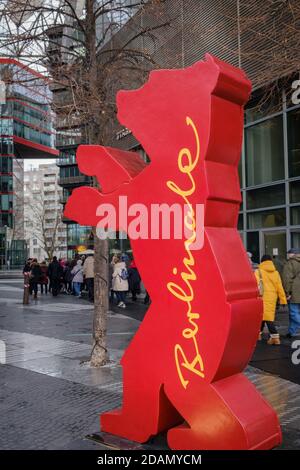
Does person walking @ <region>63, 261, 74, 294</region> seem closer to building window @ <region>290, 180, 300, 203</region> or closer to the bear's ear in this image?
building window @ <region>290, 180, 300, 203</region>

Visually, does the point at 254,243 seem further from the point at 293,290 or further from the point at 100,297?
the point at 100,297

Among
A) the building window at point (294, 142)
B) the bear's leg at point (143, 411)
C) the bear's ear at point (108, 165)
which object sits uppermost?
the building window at point (294, 142)

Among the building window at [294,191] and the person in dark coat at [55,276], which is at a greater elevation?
the building window at [294,191]

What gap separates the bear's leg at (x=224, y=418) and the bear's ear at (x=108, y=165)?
1.86 meters

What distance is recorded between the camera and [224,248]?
4117 millimetres

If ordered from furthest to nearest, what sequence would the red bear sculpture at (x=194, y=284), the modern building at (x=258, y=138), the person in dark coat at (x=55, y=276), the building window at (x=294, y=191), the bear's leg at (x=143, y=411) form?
the person in dark coat at (x=55, y=276) < the building window at (x=294, y=191) < the modern building at (x=258, y=138) < the bear's leg at (x=143, y=411) < the red bear sculpture at (x=194, y=284)

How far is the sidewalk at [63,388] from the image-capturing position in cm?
477

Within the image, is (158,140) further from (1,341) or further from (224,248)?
(1,341)

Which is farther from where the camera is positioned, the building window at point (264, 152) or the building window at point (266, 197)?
the building window at point (264, 152)

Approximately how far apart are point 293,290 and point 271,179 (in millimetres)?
6499

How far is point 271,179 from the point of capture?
1592cm

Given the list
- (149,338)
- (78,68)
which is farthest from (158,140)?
(78,68)

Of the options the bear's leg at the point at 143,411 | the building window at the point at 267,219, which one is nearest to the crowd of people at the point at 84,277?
the building window at the point at 267,219

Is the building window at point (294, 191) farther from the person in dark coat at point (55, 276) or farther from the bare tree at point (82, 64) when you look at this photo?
the person in dark coat at point (55, 276)
